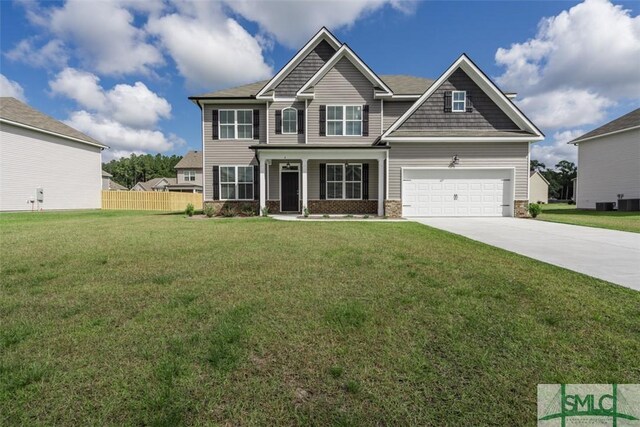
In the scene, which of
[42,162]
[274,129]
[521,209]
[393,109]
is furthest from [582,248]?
[42,162]

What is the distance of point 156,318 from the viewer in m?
3.59

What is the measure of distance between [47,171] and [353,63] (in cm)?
2250

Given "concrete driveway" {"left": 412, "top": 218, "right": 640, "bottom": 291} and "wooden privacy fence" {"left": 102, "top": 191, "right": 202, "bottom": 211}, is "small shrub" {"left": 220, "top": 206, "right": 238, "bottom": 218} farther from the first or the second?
"wooden privacy fence" {"left": 102, "top": 191, "right": 202, "bottom": 211}

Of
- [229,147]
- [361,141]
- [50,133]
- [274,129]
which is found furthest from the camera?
[50,133]

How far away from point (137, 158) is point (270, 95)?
283 feet

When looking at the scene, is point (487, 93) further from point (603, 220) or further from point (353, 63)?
point (603, 220)

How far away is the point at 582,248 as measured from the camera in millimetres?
7543

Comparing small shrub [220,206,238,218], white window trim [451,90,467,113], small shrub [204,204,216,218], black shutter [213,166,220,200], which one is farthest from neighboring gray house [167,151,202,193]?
white window trim [451,90,467,113]

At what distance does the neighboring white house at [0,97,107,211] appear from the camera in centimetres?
2102

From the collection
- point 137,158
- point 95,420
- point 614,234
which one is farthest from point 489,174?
point 137,158

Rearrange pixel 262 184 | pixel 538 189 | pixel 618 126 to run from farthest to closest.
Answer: pixel 538 189 < pixel 618 126 < pixel 262 184

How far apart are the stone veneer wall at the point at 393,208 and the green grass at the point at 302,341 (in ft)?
33.5

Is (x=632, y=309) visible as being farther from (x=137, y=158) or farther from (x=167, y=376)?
(x=137, y=158)

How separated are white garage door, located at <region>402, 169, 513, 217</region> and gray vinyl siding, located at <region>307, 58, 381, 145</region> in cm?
345
